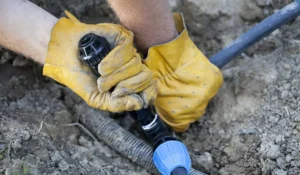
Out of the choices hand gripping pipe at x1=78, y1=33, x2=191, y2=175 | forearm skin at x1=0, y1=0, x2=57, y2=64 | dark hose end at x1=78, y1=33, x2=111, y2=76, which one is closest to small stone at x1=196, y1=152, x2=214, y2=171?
hand gripping pipe at x1=78, y1=33, x2=191, y2=175

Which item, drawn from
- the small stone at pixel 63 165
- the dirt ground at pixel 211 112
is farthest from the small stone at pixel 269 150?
the small stone at pixel 63 165

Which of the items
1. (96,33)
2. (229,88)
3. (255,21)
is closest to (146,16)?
Result: (96,33)

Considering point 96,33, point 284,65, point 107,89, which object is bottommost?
point 284,65

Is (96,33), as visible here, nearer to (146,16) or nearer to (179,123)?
(146,16)

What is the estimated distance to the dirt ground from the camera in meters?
1.36

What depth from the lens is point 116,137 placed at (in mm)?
1502

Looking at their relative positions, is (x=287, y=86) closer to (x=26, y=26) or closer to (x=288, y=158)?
(x=288, y=158)

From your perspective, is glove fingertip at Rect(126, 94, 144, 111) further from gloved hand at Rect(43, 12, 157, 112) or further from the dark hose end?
the dark hose end

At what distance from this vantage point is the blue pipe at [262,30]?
148cm

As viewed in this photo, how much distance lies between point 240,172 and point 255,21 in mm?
663

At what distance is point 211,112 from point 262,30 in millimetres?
337

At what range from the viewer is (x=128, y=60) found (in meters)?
1.31

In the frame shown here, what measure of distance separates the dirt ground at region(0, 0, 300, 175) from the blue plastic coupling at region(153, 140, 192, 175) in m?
0.13

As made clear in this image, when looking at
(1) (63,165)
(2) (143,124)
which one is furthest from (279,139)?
(1) (63,165)
